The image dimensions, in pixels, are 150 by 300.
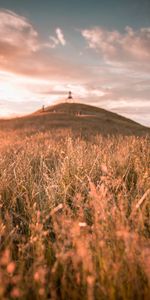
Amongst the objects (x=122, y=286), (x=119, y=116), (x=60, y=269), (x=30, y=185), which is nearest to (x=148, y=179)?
(x=30, y=185)

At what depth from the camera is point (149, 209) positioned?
4.18 meters

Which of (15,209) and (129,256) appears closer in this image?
(129,256)

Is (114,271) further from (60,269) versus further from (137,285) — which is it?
(60,269)

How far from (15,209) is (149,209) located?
2.09m

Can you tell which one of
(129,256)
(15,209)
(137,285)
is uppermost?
(129,256)

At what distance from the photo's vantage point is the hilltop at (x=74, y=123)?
31516 mm

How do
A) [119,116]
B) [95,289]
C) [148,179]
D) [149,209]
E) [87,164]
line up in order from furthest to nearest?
[119,116] → [87,164] → [148,179] → [149,209] → [95,289]

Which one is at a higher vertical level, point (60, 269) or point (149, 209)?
point (149, 209)

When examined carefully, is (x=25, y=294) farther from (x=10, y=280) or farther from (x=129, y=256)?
(x=129, y=256)

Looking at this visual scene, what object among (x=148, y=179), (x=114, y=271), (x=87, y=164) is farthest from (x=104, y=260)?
(x=87, y=164)

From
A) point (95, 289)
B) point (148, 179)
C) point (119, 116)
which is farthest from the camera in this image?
point (119, 116)

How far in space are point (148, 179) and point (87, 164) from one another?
6.28 ft

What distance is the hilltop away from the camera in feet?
103

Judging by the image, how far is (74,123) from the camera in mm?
34906
